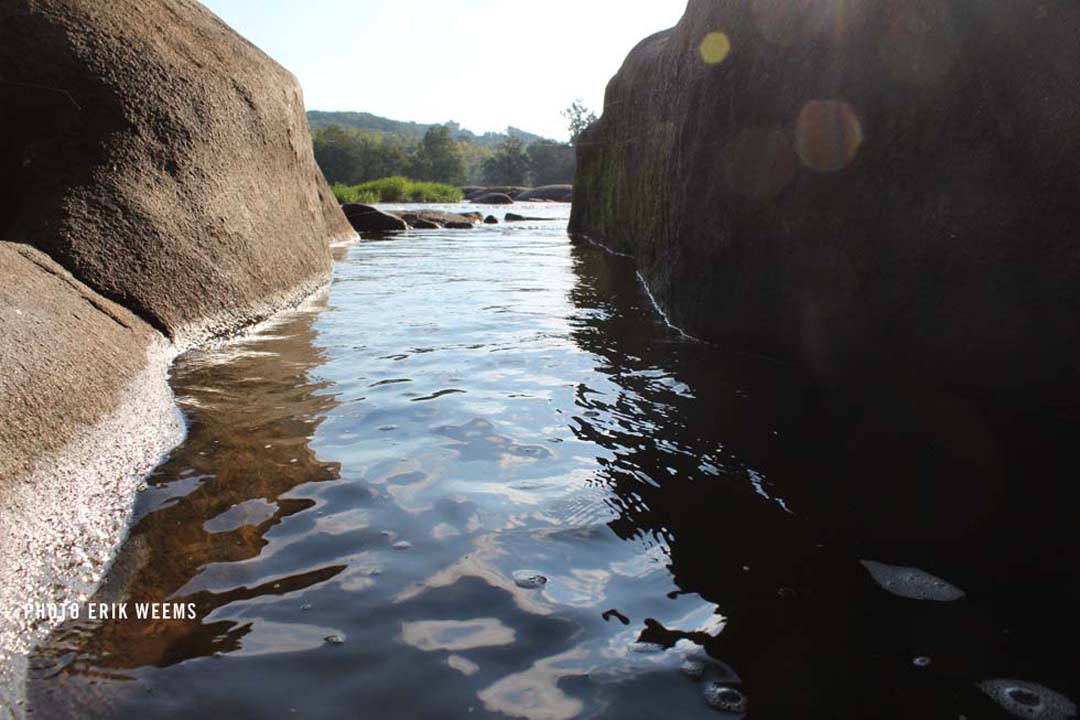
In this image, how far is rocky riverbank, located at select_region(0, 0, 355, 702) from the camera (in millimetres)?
2369

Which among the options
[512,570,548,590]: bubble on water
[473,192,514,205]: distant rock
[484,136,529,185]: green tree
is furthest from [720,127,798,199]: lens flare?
[484,136,529,185]: green tree

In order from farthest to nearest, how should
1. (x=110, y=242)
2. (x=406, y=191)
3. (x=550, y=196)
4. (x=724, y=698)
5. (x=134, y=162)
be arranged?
(x=550, y=196) < (x=406, y=191) < (x=134, y=162) < (x=110, y=242) < (x=724, y=698)

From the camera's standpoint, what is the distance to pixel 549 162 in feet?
319

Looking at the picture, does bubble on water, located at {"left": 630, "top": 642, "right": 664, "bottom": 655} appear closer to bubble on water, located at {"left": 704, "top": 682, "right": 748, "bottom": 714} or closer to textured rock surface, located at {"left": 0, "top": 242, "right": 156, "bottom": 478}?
bubble on water, located at {"left": 704, "top": 682, "right": 748, "bottom": 714}

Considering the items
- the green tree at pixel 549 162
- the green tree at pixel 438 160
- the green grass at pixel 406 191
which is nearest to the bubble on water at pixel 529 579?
the green grass at pixel 406 191

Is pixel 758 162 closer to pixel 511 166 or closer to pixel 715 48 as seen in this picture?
pixel 715 48

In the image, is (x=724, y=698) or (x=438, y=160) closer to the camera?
(x=724, y=698)

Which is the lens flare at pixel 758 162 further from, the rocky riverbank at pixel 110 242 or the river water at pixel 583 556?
the rocky riverbank at pixel 110 242

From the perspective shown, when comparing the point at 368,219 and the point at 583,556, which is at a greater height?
the point at 368,219

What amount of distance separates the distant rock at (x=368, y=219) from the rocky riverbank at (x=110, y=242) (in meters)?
11.8

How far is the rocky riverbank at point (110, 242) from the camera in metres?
2.37

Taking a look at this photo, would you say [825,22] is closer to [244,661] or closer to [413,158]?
[244,661]

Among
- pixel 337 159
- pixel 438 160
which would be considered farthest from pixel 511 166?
pixel 337 159

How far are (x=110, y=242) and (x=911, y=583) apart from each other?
410 centimetres
